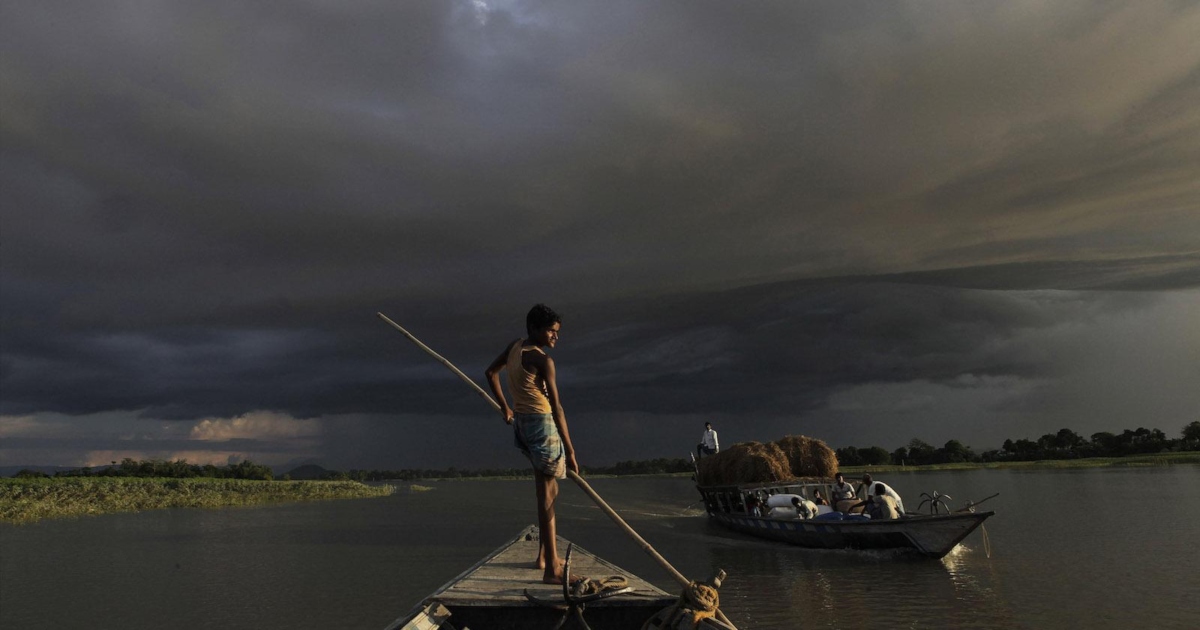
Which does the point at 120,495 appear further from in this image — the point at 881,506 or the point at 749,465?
the point at 881,506

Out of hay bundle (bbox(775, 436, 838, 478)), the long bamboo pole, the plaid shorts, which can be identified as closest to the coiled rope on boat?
the long bamboo pole

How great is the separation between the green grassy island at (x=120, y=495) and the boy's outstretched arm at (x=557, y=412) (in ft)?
141

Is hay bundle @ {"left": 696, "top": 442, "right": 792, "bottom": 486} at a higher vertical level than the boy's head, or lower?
lower

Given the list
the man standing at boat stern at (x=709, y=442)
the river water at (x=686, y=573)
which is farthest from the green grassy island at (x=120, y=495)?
the man standing at boat stern at (x=709, y=442)

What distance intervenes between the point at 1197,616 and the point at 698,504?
35.2 meters

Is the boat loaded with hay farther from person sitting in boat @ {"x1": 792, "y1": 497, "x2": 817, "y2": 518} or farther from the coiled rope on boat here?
the coiled rope on boat

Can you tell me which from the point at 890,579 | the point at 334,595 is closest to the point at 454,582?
the point at 334,595

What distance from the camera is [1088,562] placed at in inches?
652

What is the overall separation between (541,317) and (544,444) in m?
1.15

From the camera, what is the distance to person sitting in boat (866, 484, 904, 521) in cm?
1756

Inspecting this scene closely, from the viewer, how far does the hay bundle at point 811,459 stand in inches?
1010

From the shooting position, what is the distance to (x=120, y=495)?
46812 millimetres

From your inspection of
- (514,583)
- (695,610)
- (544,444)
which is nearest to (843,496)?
(514,583)

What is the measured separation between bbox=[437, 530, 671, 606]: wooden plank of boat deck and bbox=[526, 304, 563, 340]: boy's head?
222 centimetres
